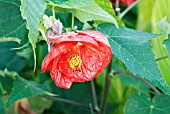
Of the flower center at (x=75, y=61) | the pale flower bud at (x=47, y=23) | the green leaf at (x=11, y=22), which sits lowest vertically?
the flower center at (x=75, y=61)

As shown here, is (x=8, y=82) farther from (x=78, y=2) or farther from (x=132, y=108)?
(x=78, y=2)

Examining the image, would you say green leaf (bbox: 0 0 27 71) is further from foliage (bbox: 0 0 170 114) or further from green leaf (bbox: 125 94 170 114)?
green leaf (bbox: 125 94 170 114)

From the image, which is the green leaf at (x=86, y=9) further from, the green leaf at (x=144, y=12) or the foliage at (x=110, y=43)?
the green leaf at (x=144, y=12)

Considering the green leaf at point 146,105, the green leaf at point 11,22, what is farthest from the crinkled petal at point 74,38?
the green leaf at point 146,105

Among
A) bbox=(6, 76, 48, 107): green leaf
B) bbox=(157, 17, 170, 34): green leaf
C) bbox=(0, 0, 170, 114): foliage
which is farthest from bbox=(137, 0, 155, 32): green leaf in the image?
bbox=(6, 76, 48, 107): green leaf

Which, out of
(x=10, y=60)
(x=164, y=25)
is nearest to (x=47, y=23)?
(x=164, y=25)

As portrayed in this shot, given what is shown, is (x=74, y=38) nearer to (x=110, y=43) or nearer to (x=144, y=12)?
(x=110, y=43)
